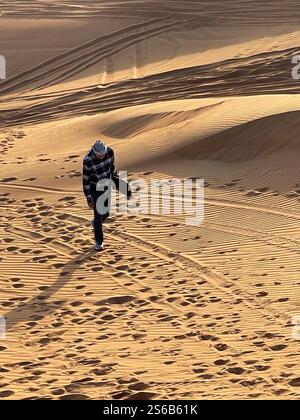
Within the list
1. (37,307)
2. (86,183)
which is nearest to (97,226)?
(86,183)

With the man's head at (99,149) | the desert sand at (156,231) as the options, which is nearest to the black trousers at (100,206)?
the desert sand at (156,231)

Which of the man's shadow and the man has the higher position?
the man

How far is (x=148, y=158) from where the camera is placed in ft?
50.1

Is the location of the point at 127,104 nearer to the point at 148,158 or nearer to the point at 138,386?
the point at 148,158

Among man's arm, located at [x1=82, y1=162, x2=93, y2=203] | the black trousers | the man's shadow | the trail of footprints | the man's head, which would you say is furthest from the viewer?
the black trousers

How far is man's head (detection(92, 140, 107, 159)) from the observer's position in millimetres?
10773

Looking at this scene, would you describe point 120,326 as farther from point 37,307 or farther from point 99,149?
point 99,149

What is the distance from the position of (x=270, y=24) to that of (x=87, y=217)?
579 inches

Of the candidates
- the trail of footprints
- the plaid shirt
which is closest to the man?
the plaid shirt

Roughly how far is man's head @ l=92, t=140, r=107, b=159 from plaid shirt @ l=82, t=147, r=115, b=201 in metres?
0.08

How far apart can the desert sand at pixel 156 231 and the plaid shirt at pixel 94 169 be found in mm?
1021

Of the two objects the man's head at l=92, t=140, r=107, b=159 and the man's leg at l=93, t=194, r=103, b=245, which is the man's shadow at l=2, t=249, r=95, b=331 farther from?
the man's head at l=92, t=140, r=107, b=159

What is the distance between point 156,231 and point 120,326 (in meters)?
3.01
